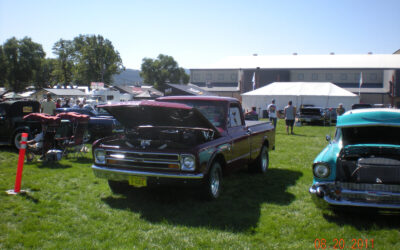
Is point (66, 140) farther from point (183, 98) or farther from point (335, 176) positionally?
point (335, 176)

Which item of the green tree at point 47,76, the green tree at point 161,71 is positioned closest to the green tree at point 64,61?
the green tree at point 47,76

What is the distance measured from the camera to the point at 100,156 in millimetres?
6133

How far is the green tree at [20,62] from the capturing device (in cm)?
7200

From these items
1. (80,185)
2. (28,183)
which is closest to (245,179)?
(80,185)

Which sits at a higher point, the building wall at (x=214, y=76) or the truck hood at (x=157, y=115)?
the building wall at (x=214, y=76)

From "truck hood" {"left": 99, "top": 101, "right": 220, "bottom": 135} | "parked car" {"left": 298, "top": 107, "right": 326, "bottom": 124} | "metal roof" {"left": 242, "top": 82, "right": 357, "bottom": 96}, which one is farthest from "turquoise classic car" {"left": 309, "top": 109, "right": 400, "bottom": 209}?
"metal roof" {"left": 242, "top": 82, "right": 357, "bottom": 96}

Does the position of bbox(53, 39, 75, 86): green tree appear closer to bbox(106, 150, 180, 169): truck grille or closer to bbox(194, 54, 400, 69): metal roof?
bbox(194, 54, 400, 69): metal roof

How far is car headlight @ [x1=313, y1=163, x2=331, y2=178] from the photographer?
17.2 feet

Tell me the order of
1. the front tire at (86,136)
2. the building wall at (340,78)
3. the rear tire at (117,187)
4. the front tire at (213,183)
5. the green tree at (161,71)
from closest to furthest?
Result: the front tire at (213,183) < the rear tire at (117,187) < the front tire at (86,136) < the building wall at (340,78) < the green tree at (161,71)

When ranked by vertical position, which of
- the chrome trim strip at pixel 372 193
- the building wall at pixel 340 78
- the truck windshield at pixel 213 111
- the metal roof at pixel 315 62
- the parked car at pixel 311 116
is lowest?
the chrome trim strip at pixel 372 193

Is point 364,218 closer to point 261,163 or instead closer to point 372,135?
point 372,135

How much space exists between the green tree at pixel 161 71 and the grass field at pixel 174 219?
93384 mm

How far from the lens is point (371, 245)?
4379 mm

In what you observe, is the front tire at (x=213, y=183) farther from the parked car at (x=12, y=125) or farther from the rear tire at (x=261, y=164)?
the parked car at (x=12, y=125)
